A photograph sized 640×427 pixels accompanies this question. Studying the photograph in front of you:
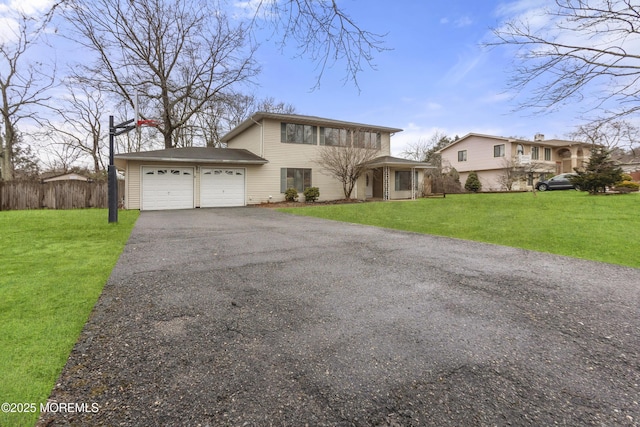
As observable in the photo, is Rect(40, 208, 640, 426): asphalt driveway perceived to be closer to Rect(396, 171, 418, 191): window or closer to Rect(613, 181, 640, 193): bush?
Rect(396, 171, 418, 191): window

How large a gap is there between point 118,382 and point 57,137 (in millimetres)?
30513

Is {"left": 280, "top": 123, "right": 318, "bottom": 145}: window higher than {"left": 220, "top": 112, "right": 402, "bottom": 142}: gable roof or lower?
lower

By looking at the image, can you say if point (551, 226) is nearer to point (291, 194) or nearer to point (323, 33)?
point (323, 33)

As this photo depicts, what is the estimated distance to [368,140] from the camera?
18.7 m

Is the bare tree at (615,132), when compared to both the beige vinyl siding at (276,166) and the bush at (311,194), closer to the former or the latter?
the bush at (311,194)

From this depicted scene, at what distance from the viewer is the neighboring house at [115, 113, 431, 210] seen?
48.3 feet

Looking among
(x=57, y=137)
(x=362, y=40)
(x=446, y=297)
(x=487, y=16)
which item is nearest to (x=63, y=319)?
(x=446, y=297)

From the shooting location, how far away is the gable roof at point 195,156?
553 inches

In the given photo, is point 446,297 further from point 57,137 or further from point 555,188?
point 57,137

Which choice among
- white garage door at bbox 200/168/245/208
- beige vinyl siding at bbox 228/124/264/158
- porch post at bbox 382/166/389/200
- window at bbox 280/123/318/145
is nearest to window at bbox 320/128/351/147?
window at bbox 280/123/318/145

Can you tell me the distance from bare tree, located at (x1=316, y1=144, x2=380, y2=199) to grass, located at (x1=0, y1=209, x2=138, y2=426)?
1249cm

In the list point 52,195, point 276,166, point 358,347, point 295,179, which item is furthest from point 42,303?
point 52,195

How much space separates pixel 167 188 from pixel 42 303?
13.3 metres

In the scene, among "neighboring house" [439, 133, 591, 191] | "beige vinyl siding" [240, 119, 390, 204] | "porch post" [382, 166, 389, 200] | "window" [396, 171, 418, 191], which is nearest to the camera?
"beige vinyl siding" [240, 119, 390, 204]
